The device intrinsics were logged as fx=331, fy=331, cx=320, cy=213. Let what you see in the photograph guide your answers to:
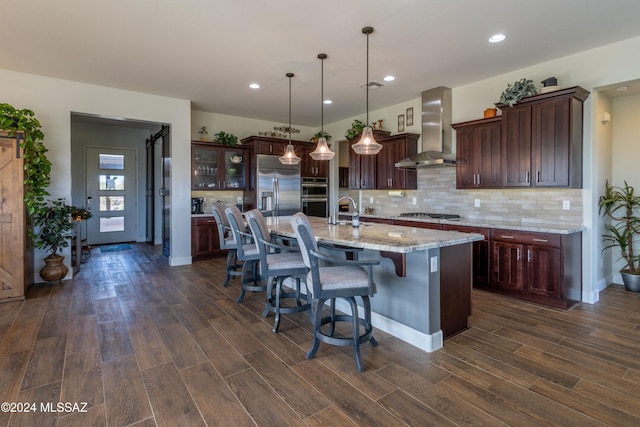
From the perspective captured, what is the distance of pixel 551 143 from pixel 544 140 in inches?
3.2

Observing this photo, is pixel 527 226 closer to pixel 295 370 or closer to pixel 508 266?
pixel 508 266

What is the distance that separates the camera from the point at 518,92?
396cm

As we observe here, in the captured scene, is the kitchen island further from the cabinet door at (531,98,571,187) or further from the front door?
the front door

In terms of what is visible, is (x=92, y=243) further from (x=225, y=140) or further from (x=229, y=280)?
(x=229, y=280)

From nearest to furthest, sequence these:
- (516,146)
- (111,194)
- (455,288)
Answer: (455,288) → (516,146) → (111,194)

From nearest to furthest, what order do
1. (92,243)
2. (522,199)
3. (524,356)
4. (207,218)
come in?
(524,356) → (522,199) → (207,218) → (92,243)

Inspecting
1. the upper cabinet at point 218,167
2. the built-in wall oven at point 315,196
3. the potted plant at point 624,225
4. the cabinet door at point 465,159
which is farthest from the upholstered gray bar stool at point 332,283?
the built-in wall oven at point 315,196

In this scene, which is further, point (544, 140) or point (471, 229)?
point (471, 229)

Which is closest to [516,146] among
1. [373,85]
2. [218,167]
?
[373,85]

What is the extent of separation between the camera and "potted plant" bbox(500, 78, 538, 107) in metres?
3.88

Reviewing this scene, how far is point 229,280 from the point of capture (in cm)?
455

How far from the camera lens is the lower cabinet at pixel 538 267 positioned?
137 inches

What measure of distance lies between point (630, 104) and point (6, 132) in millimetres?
7463

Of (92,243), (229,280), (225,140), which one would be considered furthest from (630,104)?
(92,243)
